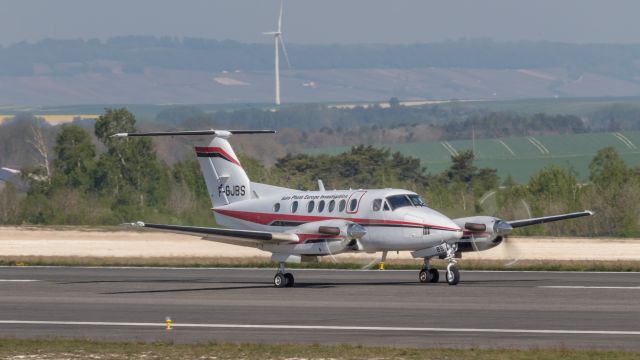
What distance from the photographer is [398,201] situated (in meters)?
39.7

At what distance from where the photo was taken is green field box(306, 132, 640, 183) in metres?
140

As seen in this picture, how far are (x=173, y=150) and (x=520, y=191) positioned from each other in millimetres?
44680

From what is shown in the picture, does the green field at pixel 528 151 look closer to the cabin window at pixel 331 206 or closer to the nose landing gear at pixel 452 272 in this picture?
the cabin window at pixel 331 206

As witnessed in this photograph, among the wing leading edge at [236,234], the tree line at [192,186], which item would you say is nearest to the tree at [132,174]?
the tree line at [192,186]

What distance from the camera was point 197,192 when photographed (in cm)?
9194

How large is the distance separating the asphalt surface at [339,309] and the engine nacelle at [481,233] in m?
1.28

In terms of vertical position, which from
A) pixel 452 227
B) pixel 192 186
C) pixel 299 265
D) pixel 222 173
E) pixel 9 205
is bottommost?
pixel 299 265

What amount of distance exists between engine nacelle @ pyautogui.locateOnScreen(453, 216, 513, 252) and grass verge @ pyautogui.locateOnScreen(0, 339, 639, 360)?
14.6 meters

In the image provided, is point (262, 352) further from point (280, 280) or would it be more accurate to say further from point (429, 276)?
point (429, 276)

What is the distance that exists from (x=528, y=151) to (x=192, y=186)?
75.1 m

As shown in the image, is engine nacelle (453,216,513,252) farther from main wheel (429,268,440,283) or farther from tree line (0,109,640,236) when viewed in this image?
tree line (0,109,640,236)

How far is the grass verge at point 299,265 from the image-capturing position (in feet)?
163

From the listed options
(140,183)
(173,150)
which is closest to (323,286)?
(140,183)

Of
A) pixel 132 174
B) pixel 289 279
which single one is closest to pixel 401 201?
pixel 289 279
